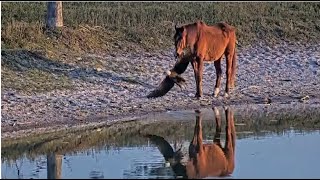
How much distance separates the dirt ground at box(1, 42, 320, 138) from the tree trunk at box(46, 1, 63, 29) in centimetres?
190

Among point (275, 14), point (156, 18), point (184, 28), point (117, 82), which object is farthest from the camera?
point (275, 14)

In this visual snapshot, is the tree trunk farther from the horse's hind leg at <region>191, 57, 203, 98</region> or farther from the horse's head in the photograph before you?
the horse's head

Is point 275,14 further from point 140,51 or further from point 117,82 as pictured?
point 117,82

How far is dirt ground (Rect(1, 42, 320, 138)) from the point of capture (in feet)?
49.2

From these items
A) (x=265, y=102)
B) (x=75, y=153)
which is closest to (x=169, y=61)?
(x=265, y=102)

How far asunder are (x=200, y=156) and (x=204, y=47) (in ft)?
21.3

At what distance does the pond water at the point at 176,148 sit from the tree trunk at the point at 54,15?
24.4 feet

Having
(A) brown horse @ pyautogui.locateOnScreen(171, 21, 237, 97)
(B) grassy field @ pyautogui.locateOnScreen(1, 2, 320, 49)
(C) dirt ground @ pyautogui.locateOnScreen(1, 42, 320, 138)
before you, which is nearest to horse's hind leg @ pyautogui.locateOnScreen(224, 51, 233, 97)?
(A) brown horse @ pyautogui.locateOnScreen(171, 21, 237, 97)

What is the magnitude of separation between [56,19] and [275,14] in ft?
26.5

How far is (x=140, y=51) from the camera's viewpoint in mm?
22203

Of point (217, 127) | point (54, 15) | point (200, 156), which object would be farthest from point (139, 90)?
point (200, 156)

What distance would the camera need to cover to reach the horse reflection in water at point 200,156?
395 inches

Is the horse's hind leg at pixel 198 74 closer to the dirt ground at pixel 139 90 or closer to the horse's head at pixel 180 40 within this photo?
the dirt ground at pixel 139 90

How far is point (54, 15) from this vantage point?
22.3m
